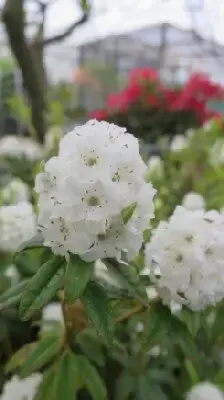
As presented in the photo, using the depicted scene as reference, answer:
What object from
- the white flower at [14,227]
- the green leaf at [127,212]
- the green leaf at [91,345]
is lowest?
the green leaf at [91,345]

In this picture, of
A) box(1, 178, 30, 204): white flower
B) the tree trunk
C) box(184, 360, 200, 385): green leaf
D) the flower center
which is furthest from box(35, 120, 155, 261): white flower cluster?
the tree trunk

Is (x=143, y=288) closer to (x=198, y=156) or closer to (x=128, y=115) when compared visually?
(x=198, y=156)

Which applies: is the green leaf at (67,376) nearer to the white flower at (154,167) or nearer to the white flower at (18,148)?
the white flower at (154,167)

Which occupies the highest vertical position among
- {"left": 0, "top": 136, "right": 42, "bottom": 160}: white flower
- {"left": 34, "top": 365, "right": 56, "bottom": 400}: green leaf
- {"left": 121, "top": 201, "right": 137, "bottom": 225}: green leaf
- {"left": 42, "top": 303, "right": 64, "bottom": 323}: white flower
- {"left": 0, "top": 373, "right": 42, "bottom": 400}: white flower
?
{"left": 121, "top": 201, "right": 137, "bottom": 225}: green leaf

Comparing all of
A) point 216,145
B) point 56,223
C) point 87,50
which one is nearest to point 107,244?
point 56,223

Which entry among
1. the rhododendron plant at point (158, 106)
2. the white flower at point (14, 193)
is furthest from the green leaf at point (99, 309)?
the rhododendron plant at point (158, 106)

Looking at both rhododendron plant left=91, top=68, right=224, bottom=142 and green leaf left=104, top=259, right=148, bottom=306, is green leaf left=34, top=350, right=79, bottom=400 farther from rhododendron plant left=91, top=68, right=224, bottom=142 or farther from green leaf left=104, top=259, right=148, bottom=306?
rhododendron plant left=91, top=68, right=224, bottom=142
